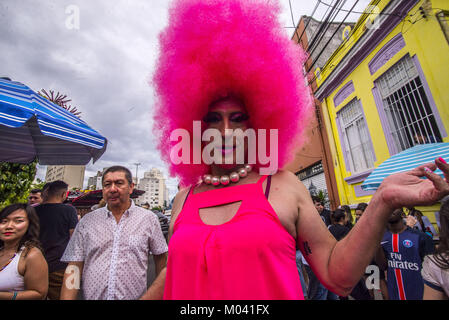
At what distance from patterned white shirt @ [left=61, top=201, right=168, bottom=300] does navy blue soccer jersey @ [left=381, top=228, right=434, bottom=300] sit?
298 cm

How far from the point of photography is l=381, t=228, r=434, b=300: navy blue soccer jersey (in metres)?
2.72

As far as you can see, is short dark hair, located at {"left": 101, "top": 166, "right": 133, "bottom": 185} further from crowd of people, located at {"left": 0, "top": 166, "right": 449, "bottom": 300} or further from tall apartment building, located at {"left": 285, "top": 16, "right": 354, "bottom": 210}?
tall apartment building, located at {"left": 285, "top": 16, "right": 354, "bottom": 210}

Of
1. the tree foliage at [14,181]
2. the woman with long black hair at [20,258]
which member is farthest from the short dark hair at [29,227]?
the tree foliage at [14,181]

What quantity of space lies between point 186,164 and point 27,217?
2.31 metres

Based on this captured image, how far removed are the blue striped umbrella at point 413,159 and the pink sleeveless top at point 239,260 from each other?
3.36m

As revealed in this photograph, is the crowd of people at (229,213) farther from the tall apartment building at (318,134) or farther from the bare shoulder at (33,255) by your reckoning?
the tall apartment building at (318,134)

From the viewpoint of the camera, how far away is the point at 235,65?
4.97 ft

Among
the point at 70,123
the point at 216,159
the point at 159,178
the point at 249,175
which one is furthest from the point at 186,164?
the point at 159,178

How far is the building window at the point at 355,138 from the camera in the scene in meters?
7.30

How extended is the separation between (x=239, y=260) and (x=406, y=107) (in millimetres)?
7000

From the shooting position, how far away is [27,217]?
102 inches

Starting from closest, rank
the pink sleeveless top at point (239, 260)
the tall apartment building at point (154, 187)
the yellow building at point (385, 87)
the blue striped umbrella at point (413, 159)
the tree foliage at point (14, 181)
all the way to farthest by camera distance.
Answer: the pink sleeveless top at point (239, 260), the blue striped umbrella at point (413, 159), the tree foliage at point (14, 181), the yellow building at point (385, 87), the tall apartment building at point (154, 187)

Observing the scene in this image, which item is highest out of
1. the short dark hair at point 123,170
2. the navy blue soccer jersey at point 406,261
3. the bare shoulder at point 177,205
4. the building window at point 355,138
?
the building window at point 355,138

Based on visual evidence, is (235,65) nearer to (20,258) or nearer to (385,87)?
(20,258)
